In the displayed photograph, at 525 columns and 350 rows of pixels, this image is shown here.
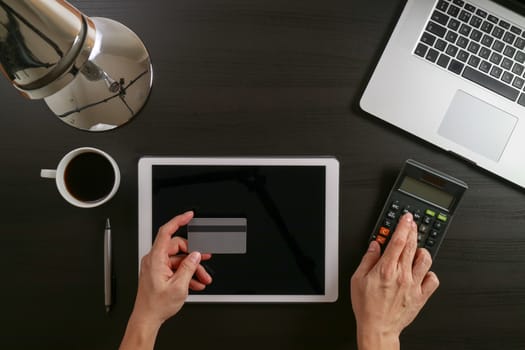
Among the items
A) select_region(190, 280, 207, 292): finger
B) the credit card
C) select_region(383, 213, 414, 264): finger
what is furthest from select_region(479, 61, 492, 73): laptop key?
select_region(190, 280, 207, 292): finger

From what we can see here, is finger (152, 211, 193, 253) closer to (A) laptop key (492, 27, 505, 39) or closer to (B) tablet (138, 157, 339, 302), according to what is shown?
(B) tablet (138, 157, 339, 302)

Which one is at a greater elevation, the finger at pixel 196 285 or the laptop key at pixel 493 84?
the laptop key at pixel 493 84

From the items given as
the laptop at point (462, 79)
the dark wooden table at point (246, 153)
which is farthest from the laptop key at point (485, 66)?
the dark wooden table at point (246, 153)

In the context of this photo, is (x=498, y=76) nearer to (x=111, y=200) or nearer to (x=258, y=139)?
(x=258, y=139)

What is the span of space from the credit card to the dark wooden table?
99mm

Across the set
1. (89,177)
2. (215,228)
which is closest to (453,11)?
(215,228)

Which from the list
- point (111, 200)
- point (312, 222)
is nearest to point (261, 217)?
point (312, 222)

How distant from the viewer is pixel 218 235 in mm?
678

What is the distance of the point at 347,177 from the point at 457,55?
0.83 ft

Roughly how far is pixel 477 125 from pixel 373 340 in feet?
1.22

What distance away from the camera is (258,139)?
69 cm

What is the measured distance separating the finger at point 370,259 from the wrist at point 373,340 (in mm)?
89

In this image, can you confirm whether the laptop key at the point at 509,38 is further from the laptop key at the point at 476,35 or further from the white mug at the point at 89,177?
the white mug at the point at 89,177

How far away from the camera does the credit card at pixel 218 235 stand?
673mm
